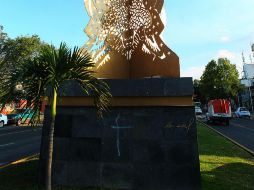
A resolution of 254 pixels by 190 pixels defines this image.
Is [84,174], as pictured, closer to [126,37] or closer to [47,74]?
[47,74]

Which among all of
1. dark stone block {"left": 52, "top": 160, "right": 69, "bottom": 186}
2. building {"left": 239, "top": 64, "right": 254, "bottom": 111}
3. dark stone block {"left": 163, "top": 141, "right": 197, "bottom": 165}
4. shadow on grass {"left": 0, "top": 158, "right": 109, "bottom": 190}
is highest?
building {"left": 239, "top": 64, "right": 254, "bottom": 111}

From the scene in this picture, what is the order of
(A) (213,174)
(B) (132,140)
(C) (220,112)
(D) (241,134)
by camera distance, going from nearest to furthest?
(B) (132,140) < (A) (213,174) < (D) (241,134) < (C) (220,112)

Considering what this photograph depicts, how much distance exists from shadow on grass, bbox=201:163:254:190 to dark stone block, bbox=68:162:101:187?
2301 mm

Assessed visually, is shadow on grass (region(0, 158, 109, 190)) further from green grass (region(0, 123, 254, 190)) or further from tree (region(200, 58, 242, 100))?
tree (region(200, 58, 242, 100))

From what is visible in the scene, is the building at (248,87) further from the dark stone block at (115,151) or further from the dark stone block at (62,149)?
the dark stone block at (62,149)

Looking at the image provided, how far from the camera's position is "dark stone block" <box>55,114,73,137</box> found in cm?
676

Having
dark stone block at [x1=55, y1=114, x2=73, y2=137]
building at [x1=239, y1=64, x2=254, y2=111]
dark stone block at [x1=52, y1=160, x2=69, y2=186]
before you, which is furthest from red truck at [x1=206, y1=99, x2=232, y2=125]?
building at [x1=239, y1=64, x2=254, y2=111]

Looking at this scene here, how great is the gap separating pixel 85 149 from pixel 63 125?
2.42ft

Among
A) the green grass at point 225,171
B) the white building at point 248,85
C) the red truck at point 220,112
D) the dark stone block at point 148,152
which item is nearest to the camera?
the dark stone block at point 148,152

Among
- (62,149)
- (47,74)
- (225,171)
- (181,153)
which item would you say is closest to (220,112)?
(225,171)

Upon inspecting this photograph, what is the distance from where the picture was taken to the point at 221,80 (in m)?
86.3

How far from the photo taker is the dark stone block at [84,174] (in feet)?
21.1

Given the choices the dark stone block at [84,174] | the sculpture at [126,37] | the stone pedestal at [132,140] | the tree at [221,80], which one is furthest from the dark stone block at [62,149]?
the tree at [221,80]

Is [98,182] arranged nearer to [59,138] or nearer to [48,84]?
[59,138]
